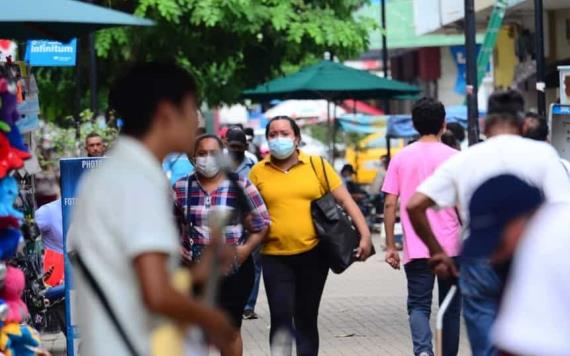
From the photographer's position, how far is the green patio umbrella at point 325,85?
22.3 metres

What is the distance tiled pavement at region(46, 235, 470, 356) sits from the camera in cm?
1203

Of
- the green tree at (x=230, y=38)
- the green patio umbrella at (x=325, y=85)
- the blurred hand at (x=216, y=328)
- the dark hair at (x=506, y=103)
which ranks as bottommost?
the blurred hand at (x=216, y=328)

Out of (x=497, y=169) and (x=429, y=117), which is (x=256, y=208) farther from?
(x=497, y=169)

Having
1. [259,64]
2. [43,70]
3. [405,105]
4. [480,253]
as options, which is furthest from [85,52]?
[405,105]

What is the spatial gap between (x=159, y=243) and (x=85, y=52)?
1960cm

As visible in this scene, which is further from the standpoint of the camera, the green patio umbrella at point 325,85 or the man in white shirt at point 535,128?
the green patio umbrella at point 325,85

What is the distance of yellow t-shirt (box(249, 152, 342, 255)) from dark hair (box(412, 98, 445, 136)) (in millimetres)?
758

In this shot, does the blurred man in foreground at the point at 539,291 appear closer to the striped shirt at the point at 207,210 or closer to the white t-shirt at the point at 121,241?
the white t-shirt at the point at 121,241

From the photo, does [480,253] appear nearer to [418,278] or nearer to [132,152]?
[132,152]

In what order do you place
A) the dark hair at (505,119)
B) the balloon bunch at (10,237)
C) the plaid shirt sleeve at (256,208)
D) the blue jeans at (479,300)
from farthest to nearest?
1. the plaid shirt sleeve at (256,208)
2. the dark hair at (505,119)
3. the blue jeans at (479,300)
4. the balloon bunch at (10,237)

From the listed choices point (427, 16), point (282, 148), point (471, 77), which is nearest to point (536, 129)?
point (282, 148)

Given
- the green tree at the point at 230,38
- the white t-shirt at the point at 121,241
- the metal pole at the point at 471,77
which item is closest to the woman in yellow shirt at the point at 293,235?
the white t-shirt at the point at 121,241

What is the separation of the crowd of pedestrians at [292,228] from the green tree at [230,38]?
8.91 m

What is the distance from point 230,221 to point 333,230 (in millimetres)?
922
